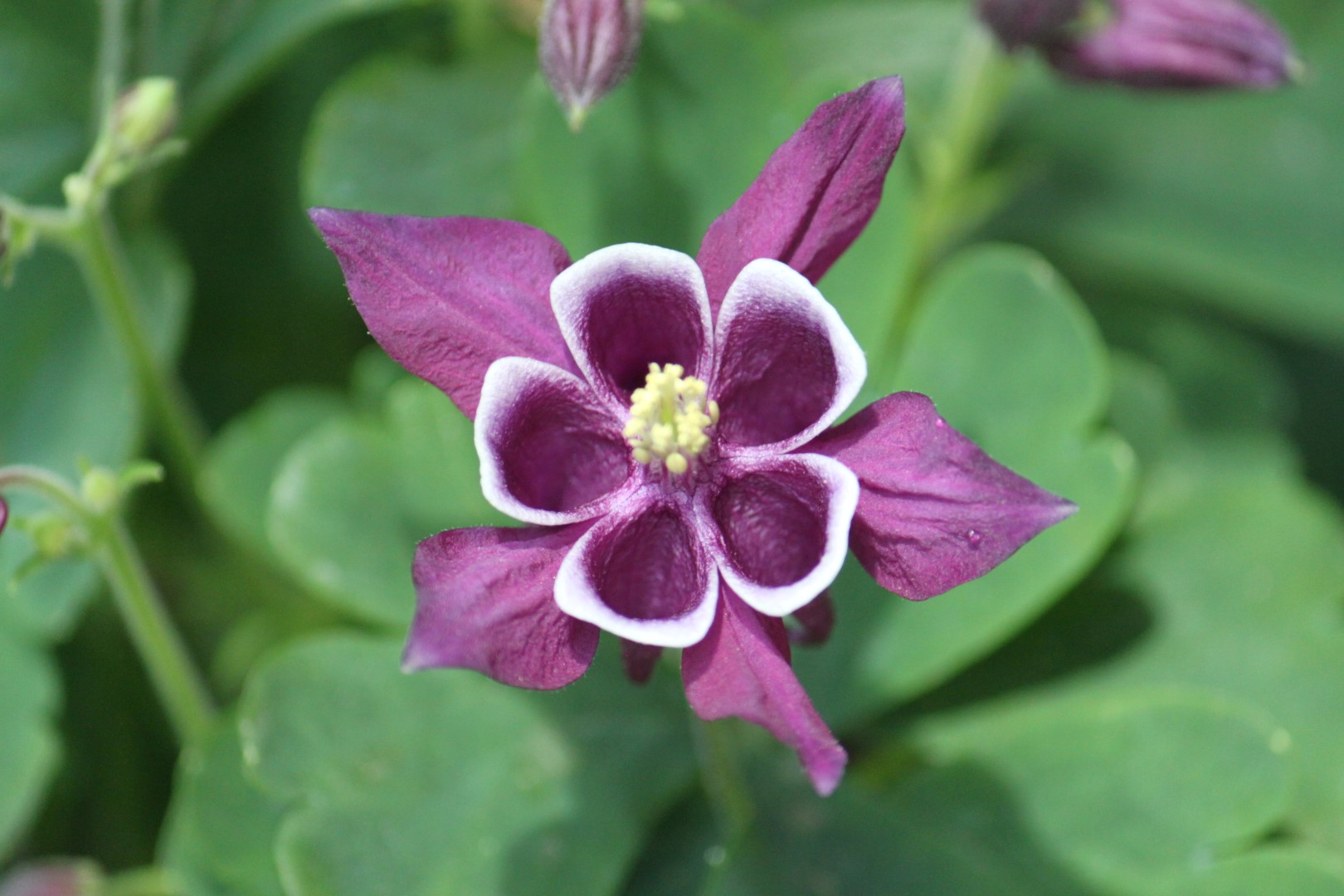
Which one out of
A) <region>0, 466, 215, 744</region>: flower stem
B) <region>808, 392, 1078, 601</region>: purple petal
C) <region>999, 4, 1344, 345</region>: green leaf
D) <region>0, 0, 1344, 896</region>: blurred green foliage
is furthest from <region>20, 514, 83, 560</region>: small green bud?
<region>999, 4, 1344, 345</region>: green leaf

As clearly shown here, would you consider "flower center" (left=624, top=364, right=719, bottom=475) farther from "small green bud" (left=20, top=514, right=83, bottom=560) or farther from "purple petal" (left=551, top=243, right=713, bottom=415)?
"small green bud" (left=20, top=514, right=83, bottom=560)

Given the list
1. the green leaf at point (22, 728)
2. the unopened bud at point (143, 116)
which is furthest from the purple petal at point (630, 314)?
the green leaf at point (22, 728)

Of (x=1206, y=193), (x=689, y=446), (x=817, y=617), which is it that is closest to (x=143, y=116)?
(x=689, y=446)

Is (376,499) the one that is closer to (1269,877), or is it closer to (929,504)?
(929,504)

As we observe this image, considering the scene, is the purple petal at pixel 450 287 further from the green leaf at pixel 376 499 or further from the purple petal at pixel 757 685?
the green leaf at pixel 376 499

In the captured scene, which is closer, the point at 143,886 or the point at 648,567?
the point at 648,567
